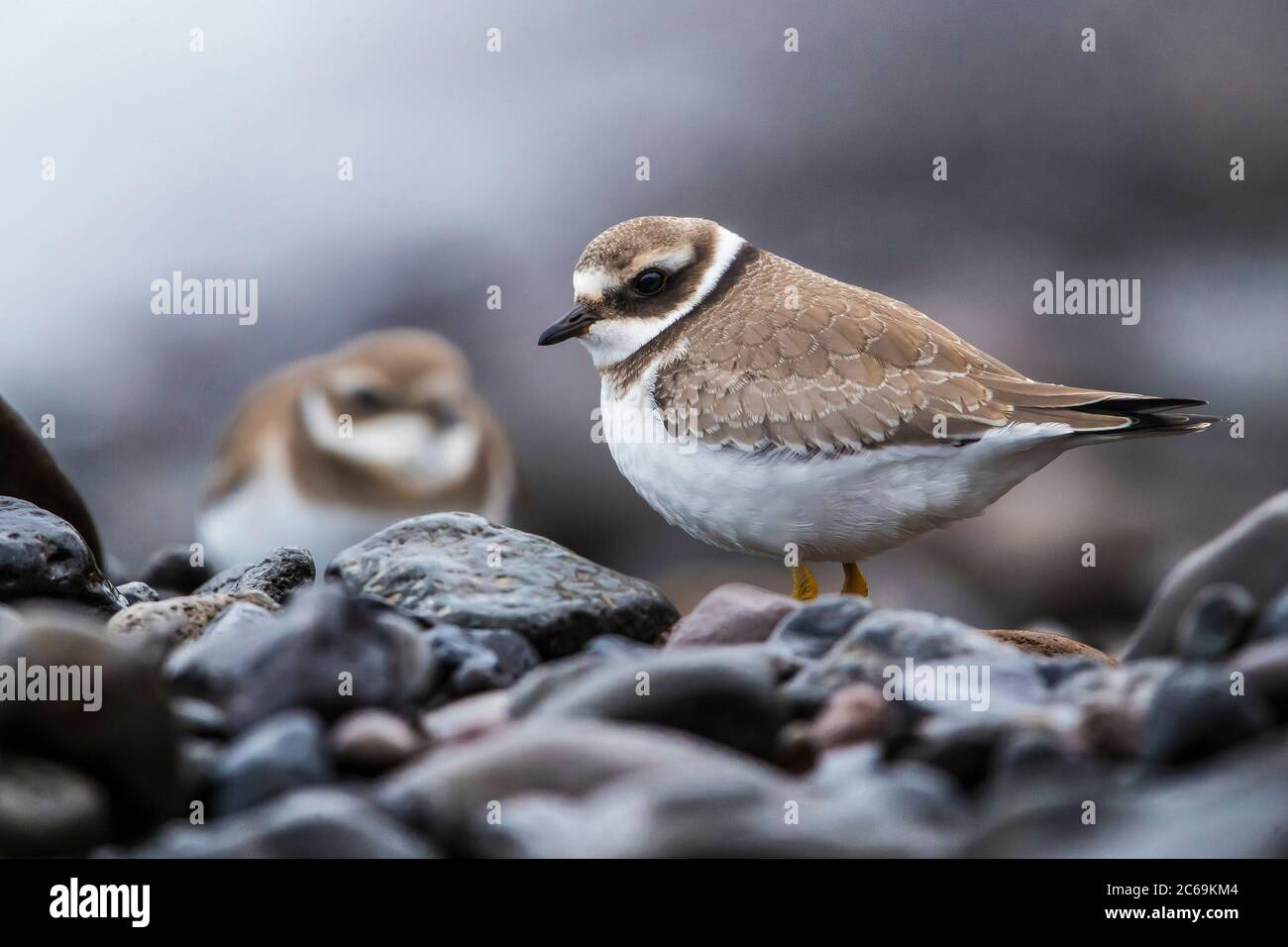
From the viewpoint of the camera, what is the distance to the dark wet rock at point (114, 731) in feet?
7.92

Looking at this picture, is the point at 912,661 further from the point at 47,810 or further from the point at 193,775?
the point at 47,810

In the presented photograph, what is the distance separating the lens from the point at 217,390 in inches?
330

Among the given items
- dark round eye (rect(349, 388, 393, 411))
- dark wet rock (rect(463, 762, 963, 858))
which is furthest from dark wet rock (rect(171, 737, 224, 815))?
dark round eye (rect(349, 388, 393, 411))

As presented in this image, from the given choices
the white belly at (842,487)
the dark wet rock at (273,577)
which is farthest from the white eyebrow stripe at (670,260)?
the dark wet rock at (273,577)

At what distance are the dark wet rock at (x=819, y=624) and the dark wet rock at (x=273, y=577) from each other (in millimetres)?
1935

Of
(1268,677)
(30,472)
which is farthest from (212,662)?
(1268,677)

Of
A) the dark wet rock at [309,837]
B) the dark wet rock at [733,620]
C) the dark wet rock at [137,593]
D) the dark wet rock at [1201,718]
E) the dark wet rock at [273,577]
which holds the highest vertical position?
the dark wet rock at [273,577]

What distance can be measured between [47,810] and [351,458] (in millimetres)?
4061

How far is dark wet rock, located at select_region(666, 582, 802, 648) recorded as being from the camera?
3570mm

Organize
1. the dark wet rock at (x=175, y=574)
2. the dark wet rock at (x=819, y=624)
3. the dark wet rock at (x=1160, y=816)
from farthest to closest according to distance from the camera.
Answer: the dark wet rock at (x=175, y=574) < the dark wet rock at (x=819, y=624) < the dark wet rock at (x=1160, y=816)

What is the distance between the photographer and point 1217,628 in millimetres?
2713

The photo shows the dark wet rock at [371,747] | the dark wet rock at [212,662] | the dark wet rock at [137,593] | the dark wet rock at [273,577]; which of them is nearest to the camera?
the dark wet rock at [371,747]

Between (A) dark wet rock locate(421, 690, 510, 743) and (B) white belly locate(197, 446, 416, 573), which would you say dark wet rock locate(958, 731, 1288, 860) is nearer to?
(A) dark wet rock locate(421, 690, 510, 743)

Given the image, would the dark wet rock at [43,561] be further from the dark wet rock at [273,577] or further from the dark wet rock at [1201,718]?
the dark wet rock at [1201,718]
